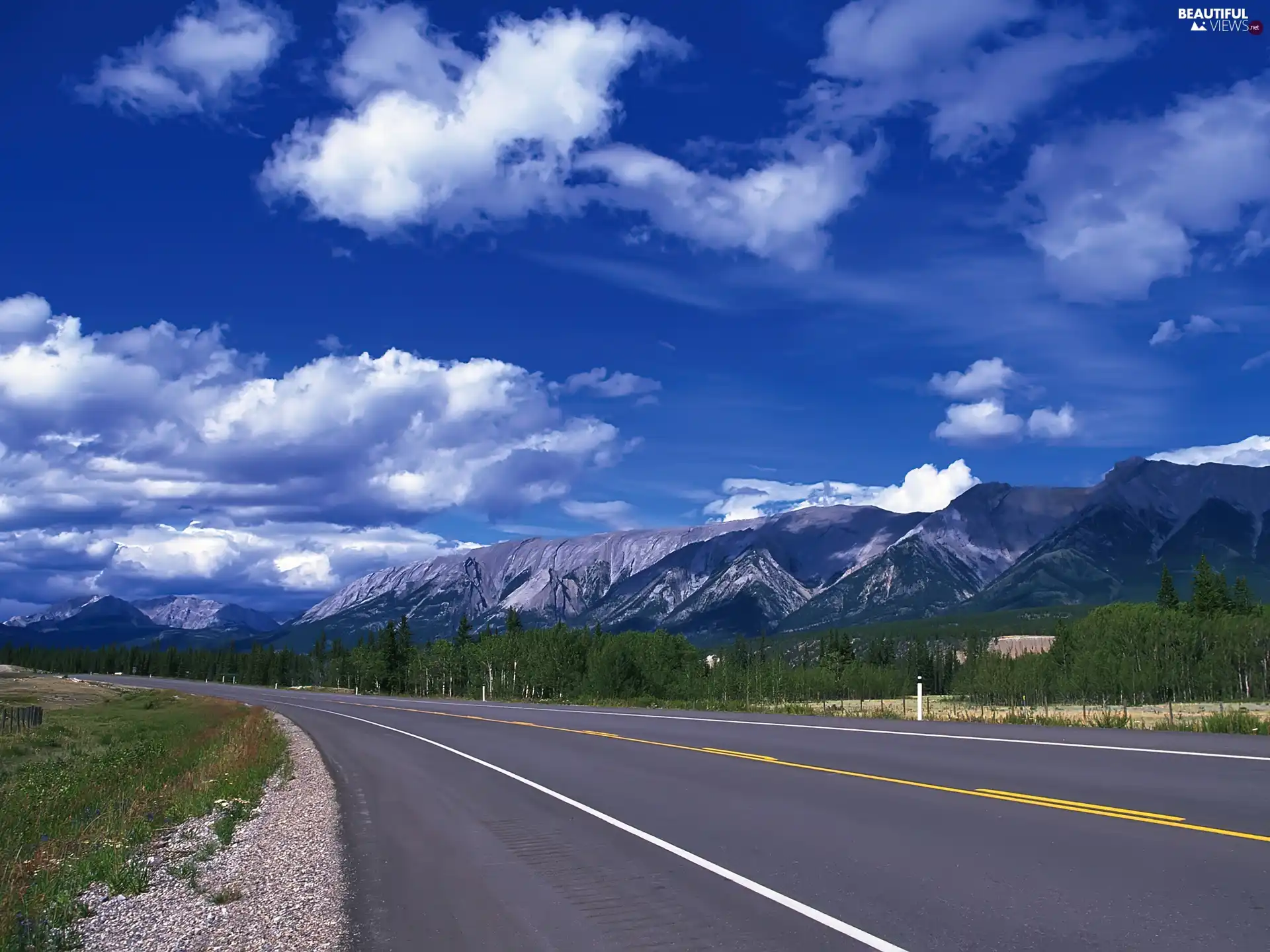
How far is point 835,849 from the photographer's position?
30.8 ft

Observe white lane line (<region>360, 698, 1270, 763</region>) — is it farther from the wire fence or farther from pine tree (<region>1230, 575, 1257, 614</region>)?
pine tree (<region>1230, 575, 1257, 614</region>)

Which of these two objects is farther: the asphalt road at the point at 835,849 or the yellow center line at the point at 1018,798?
the yellow center line at the point at 1018,798

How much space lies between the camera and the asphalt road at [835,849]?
6.78 meters

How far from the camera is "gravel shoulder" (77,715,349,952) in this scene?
731 cm

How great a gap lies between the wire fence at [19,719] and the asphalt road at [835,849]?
158 feet

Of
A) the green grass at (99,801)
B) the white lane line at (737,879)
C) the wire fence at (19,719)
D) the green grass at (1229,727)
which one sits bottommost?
the wire fence at (19,719)

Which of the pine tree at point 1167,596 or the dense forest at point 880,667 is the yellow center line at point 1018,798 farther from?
the pine tree at point 1167,596

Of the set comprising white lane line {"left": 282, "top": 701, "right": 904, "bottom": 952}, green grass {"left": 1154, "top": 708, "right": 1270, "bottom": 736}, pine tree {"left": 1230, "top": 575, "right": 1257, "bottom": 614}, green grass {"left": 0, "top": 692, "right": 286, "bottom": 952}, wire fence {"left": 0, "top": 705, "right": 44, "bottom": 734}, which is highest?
pine tree {"left": 1230, "top": 575, "right": 1257, "bottom": 614}

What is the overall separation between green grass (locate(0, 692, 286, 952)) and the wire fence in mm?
4389

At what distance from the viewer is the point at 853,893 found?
25.1 ft

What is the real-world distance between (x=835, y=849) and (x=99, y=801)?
57.8ft

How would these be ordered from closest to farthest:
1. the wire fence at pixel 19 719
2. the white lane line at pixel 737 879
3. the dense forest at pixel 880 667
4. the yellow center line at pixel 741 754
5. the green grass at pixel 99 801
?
the white lane line at pixel 737 879 → the green grass at pixel 99 801 → the yellow center line at pixel 741 754 → the wire fence at pixel 19 719 → the dense forest at pixel 880 667

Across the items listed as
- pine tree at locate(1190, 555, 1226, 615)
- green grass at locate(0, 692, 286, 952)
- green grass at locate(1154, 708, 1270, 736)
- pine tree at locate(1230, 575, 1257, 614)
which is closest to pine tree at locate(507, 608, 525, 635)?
green grass at locate(0, 692, 286, 952)

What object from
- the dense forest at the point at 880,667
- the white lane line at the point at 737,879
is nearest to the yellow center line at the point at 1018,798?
the white lane line at the point at 737,879
